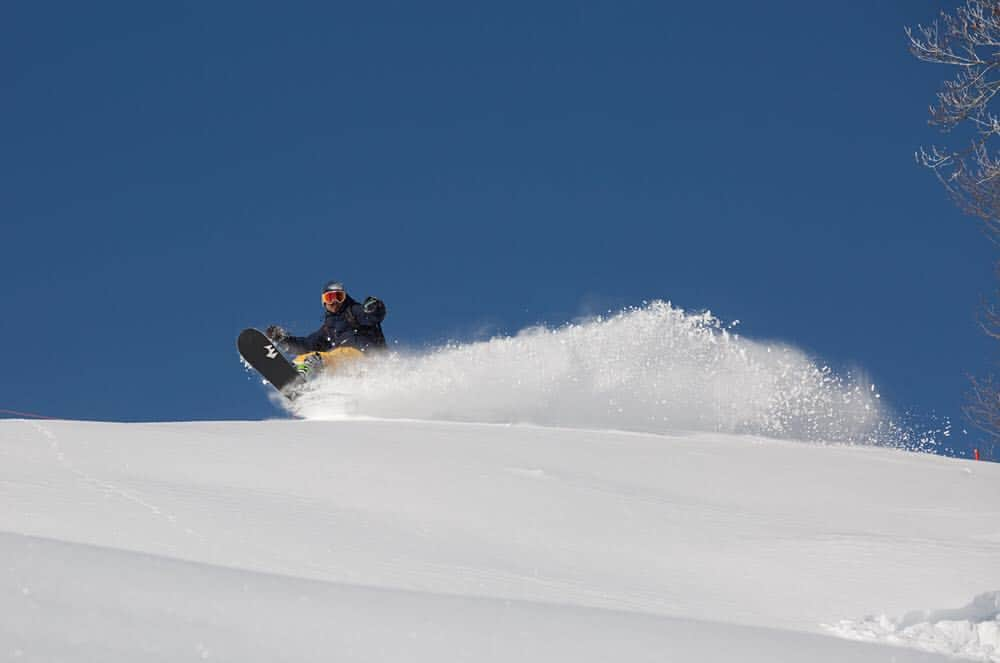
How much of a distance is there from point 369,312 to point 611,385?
2888 mm

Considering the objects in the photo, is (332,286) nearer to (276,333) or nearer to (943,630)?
(276,333)

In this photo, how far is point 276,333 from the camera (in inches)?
484

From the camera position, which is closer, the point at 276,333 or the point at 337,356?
the point at 337,356

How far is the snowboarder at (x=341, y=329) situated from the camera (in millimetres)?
12156

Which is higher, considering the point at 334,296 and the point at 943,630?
the point at 334,296

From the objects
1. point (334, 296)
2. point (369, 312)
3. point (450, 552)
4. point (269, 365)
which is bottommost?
point (450, 552)

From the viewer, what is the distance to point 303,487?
16.6 ft

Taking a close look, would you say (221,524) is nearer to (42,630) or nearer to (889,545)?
(42,630)

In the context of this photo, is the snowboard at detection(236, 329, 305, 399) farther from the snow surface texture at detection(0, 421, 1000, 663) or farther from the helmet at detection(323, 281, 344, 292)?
the snow surface texture at detection(0, 421, 1000, 663)

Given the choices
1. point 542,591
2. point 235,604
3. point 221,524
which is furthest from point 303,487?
point 235,604

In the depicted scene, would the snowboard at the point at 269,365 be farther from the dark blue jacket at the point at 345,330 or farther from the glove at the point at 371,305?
the glove at the point at 371,305

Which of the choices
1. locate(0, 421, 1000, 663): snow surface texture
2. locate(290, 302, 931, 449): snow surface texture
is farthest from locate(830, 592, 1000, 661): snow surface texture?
locate(290, 302, 931, 449): snow surface texture

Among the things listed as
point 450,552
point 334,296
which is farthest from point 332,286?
point 450,552

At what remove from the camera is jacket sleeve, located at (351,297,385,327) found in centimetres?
1226
